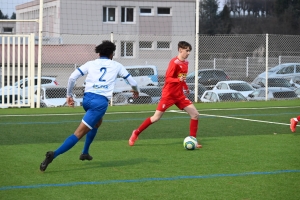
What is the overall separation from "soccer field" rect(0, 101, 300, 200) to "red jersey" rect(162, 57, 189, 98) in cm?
97

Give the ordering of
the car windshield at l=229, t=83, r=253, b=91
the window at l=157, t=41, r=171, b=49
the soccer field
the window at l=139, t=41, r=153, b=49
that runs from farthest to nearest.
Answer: the window at l=157, t=41, r=171, b=49, the window at l=139, t=41, r=153, b=49, the car windshield at l=229, t=83, r=253, b=91, the soccer field

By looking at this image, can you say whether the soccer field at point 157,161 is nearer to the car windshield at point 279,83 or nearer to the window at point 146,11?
the car windshield at point 279,83

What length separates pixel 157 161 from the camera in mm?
10234

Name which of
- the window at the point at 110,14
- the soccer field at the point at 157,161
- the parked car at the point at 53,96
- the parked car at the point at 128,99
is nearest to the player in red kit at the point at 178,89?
the soccer field at the point at 157,161

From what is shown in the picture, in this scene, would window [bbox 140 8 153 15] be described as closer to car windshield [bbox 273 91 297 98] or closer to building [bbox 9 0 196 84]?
building [bbox 9 0 196 84]

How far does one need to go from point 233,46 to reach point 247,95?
24.3 metres

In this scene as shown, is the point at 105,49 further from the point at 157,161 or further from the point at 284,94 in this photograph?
the point at 284,94

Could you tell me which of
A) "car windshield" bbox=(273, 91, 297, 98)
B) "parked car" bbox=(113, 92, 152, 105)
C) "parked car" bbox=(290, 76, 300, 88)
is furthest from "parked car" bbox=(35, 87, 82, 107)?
"parked car" bbox=(290, 76, 300, 88)

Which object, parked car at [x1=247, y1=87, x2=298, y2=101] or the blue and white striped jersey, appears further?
parked car at [x1=247, y1=87, x2=298, y2=101]

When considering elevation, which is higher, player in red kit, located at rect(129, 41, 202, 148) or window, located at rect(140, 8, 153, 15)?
window, located at rect(140, 8, 153, 15)

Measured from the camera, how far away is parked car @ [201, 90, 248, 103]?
23391mm

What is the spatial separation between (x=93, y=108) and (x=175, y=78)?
9.17 ft

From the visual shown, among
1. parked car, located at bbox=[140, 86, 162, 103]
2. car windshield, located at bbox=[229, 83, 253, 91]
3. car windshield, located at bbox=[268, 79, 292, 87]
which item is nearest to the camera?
parked car, located at bbox=[140, 86, 162, 103]

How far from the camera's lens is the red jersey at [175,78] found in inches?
460
